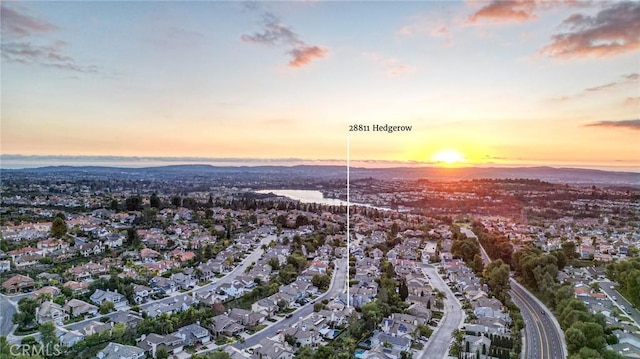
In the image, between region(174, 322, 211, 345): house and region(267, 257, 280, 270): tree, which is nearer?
region(174, 322, 211, 345): house

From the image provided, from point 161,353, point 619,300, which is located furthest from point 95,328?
point 619,300

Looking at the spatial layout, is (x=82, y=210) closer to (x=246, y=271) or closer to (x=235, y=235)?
(x=235, y=235)

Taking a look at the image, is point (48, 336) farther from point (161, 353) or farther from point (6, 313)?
point (6, 313)

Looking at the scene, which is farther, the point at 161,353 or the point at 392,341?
the point at 392,341

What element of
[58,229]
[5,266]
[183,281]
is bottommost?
[183,281]

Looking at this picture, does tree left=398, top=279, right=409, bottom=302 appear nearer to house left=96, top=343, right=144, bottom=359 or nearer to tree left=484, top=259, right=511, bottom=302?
tree left=484, top=259, right=511, bottom=302

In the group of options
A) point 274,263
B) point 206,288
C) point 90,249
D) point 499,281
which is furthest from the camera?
point 90,249

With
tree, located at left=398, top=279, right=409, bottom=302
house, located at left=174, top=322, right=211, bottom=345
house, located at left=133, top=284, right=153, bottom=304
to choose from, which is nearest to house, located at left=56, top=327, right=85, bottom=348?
house, located at left=174, top=322, right=211, bottom=345
